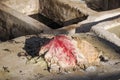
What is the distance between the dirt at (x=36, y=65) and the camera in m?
3.77

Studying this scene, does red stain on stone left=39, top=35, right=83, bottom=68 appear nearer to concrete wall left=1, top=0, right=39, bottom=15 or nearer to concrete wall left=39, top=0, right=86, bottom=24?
concrete wall left=39, top=0, right=86, bottom=24

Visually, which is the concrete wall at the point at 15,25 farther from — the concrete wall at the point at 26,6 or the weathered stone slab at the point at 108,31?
the concrete wall at the point at 26,6

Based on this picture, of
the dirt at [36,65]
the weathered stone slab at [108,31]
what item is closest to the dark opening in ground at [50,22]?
the weathered stone slab at [108,31]

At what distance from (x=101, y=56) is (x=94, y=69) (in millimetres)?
314

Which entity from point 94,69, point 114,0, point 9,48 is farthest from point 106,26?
point 114,0

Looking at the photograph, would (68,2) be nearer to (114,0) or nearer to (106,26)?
(114,0)

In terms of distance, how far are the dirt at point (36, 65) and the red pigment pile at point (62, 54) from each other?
104 millimetres

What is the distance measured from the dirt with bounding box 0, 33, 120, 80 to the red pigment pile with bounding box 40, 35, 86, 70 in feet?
0.34

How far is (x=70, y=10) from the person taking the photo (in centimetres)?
696

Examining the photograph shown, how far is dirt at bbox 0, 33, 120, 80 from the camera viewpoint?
3.77 meters

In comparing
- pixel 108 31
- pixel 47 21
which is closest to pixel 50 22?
pixel 47 21

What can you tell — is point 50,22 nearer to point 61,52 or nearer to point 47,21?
point 47,21

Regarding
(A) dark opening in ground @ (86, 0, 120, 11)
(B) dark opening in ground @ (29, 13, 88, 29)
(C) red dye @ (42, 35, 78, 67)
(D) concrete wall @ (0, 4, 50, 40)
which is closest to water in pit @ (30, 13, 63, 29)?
(B) dark opening in ground @ (29, 13, 88, 29)

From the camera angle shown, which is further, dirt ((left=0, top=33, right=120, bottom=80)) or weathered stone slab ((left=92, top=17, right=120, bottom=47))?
weathered stone slab ((left=92, top=17, right=120, bottom=47))
